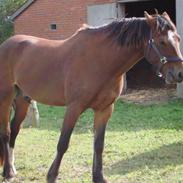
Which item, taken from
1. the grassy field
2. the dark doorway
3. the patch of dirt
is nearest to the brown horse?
the grassy field

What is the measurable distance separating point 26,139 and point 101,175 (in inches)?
124

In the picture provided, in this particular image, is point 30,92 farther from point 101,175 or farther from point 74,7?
point 74,7

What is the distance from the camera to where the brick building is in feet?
45.2

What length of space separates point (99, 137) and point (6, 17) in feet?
69.1

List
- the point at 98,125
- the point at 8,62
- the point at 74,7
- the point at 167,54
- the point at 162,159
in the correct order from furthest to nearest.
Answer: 1. the point at 74,7
2. the point at 162,159
3. the point at 8,62
4. the point at 98,125
5. the point at 167,54

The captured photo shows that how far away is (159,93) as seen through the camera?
13.6 m

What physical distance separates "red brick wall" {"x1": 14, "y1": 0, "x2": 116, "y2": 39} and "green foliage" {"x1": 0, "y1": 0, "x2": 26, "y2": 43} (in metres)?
5.50

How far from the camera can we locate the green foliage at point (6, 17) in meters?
22.4

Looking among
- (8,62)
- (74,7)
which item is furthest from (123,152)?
(74,7)

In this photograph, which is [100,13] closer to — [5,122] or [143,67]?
[143,67]

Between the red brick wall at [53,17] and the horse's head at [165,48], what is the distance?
9.37 meters

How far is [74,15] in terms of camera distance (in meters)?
14.8

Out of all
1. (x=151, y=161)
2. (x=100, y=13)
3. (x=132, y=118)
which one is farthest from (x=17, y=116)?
(x=100, y=13)

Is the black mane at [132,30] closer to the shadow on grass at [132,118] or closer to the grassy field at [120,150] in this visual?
the grassy field at [120,150]
